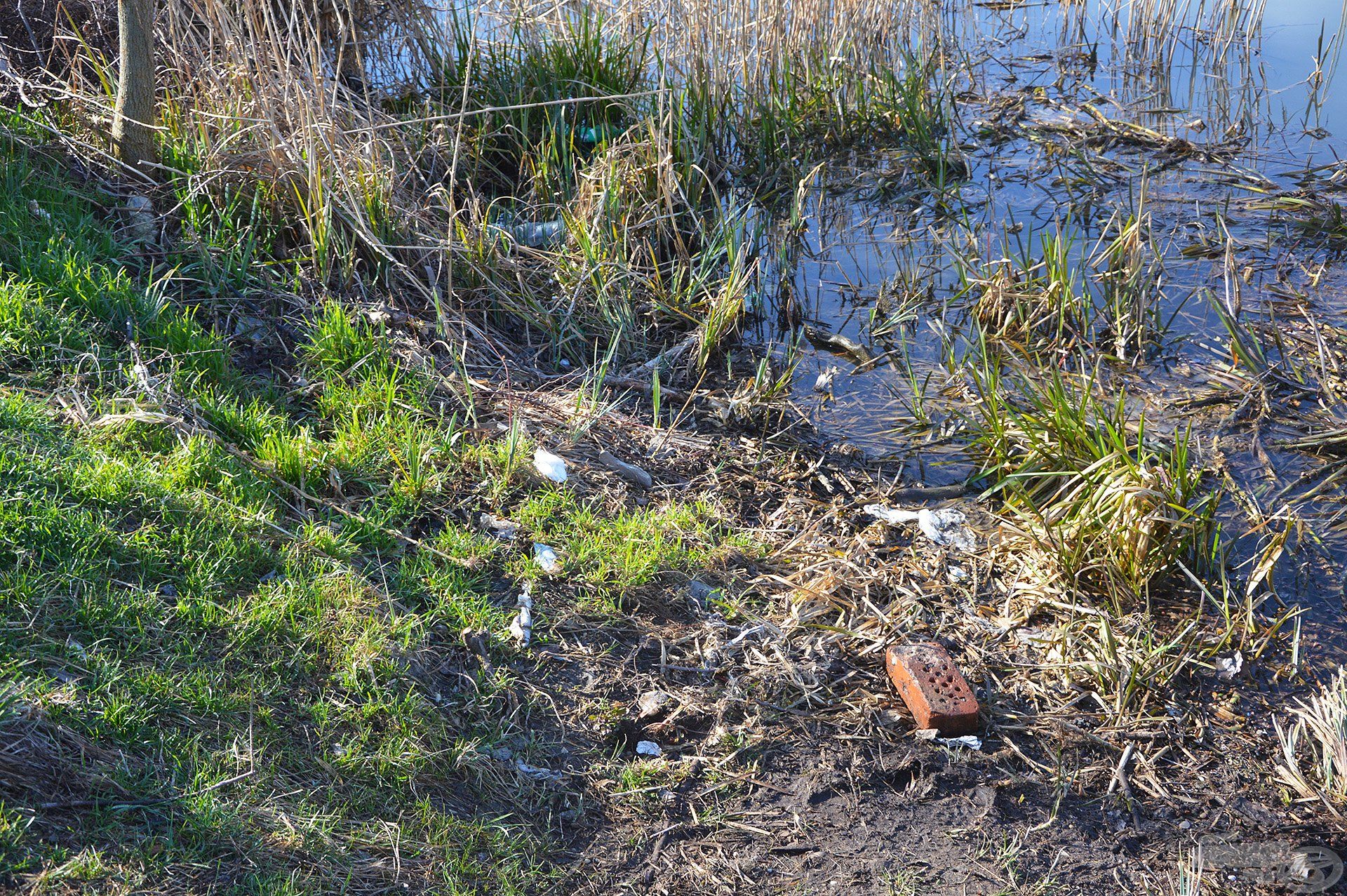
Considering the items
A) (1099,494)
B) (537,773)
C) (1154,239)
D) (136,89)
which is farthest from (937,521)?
(136,89)

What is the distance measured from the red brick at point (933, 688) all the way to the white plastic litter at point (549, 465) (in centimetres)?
118

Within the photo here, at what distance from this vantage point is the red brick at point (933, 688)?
2541 mm

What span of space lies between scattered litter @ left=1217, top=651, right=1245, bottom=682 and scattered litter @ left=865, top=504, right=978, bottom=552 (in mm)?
792

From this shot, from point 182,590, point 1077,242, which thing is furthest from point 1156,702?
point 1077,242

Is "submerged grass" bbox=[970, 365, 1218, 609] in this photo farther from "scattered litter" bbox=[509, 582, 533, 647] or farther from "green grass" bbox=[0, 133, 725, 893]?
"scattered litter" bbox=[509, 582, 533, 647]

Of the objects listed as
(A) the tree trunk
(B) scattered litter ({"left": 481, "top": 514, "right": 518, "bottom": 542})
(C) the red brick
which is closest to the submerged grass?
(C) the red brick

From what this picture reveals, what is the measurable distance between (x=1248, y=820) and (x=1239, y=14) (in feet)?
22.6

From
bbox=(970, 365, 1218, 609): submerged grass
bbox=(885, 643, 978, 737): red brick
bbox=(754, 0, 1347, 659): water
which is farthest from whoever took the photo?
bbox=(754, 0, 1347, 659): water

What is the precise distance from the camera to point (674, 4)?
17.3ft

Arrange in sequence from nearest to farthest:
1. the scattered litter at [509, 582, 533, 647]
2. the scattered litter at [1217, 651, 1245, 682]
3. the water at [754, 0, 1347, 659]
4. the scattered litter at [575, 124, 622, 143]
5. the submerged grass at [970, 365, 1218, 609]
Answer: the scattered litter at [509, 582, 533, 647] → the scattered litter at [1217, 651, 1245, 682] → the submerged grass at [970, 365, 1218, 609] → the water at [754, 0, 1347, 659] → the scattered litter at [575, 124, 622, 143]

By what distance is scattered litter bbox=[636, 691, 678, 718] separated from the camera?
101 inches

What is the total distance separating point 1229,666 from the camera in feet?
9.21

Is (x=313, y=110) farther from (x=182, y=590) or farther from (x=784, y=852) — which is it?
(x=784, y=852)

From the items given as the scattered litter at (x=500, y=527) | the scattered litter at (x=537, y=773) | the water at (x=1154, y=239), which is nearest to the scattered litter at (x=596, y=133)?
the water at (x=1154, y=239)
